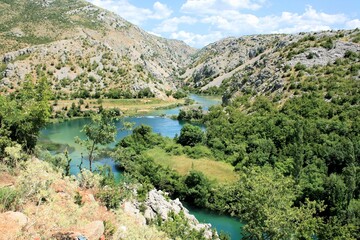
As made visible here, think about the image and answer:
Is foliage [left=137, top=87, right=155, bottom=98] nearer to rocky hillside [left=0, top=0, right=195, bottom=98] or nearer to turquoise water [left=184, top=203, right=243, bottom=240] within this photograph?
rocky hillside [left=0, top=0, right=195, bottom=98]

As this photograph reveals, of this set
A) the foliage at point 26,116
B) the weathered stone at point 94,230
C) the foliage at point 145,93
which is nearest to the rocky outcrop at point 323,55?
the foliage at point 145,93

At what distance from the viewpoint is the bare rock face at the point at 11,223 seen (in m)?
17.8

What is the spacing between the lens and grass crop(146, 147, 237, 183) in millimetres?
70188

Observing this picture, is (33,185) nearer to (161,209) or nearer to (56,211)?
(56,211)

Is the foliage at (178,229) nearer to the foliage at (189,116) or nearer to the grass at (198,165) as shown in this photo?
the grass at (198,165)

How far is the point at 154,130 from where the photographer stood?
372 feet

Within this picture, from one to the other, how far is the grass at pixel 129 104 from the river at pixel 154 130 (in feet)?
16.4

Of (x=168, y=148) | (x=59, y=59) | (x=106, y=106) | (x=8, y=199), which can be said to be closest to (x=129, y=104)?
(x=106, y=106)

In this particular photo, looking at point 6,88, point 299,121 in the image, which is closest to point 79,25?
point 6,88

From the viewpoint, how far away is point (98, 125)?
40250 mm

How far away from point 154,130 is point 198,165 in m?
40.3

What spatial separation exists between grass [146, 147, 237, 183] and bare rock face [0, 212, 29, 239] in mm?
49355

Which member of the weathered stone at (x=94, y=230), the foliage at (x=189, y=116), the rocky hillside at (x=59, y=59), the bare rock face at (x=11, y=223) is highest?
the rocky hillside at (x=59, y=59)

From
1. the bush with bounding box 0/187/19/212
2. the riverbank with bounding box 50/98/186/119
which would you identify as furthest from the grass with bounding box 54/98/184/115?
the bush with bounding box 0/187/19/212
